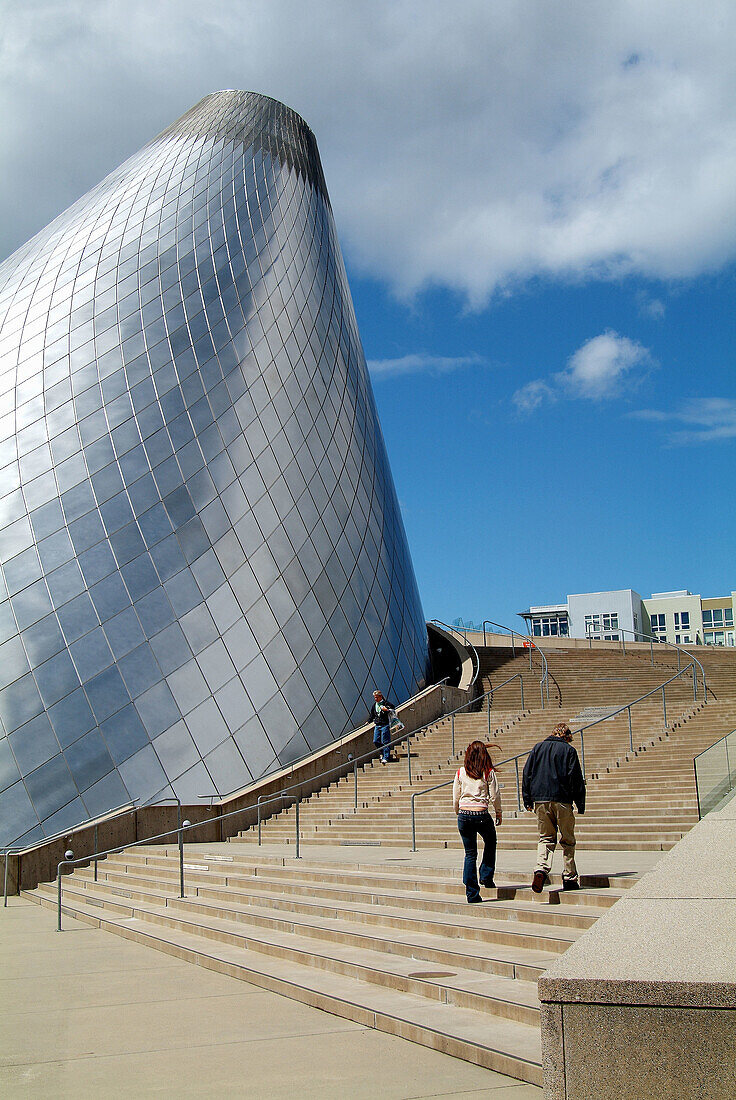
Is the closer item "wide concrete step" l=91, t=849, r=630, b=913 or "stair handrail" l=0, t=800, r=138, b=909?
"wide concrete step" l=91, t=849, r=630, b=913

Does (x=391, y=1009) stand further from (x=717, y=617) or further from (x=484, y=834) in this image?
(x=717, y=617)

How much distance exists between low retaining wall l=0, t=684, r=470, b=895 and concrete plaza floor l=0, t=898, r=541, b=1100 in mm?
7990

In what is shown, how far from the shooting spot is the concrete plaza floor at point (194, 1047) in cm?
466

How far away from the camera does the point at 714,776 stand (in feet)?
36.3

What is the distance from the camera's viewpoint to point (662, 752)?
55.5 ft

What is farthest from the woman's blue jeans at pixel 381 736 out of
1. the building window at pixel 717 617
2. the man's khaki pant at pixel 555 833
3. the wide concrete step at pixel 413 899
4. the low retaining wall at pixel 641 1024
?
the building window at pixel 717 617

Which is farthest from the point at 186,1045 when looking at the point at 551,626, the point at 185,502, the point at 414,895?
the point at 551,626

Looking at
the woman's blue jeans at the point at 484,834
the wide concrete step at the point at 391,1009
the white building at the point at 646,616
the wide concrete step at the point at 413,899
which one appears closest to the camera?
the wide concrete step at the point at 391,1009

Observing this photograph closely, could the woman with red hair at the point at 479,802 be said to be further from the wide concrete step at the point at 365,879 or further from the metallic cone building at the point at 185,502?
the metallic cone building at the point at 185,502

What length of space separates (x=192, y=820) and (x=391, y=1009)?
547 inches

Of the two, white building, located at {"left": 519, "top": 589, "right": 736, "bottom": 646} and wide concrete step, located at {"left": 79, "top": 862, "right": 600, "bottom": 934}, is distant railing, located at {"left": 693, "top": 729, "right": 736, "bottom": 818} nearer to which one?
wide concrete step, located at {"left": 79, "top": 862, "right": 600, "bottom": 934}

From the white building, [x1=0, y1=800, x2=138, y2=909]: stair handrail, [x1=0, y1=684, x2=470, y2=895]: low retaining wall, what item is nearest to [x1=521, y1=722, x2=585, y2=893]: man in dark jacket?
[x1=0, y1=684, x2=470, y2=895]: low retaining wall

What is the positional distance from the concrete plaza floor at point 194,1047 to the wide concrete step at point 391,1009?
Answer: 0.25 ft

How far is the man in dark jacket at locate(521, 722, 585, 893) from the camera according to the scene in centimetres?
864
